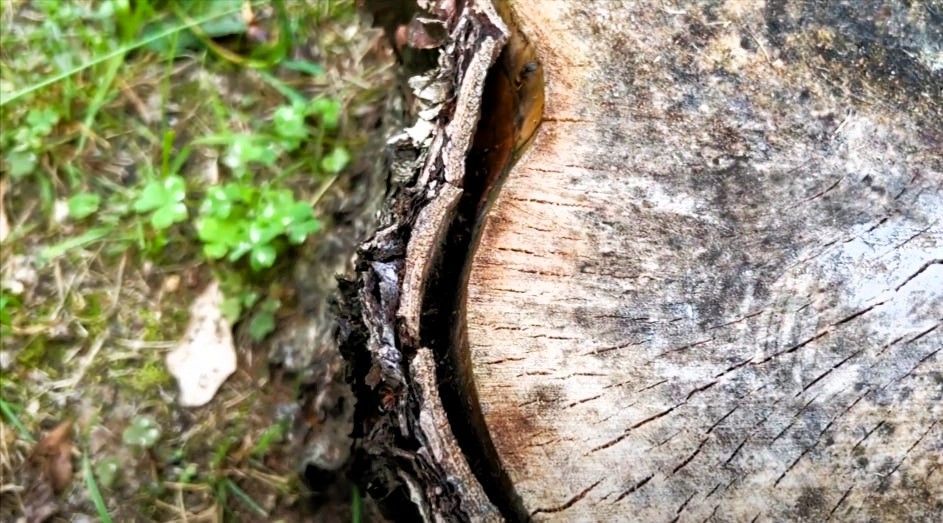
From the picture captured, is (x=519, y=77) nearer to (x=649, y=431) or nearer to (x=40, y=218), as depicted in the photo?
(x=649, y=431)

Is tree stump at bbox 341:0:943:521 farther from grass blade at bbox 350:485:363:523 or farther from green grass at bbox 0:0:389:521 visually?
green grass at bbox 0:0:389:521

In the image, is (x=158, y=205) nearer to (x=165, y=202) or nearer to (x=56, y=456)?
(x=165, y=202)

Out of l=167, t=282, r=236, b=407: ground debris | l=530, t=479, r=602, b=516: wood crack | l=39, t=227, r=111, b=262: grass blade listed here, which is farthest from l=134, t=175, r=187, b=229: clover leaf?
l=530, t=479, r=602, b=516: wood crack

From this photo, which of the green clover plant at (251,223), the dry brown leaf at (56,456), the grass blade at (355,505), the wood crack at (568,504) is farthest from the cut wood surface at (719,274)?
the dry brown leaf at (56,456)

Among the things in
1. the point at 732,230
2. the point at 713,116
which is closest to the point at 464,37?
the point at 713,116

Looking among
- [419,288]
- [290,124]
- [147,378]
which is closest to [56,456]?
[147,378]

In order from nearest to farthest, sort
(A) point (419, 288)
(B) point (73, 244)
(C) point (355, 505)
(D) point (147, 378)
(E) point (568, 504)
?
1. (E) point (568, 504)
2. (A) point (419, 288)
3. (C) point (355, 505)
4. (D) point (147, 378)
5. (B) point (73, 244)

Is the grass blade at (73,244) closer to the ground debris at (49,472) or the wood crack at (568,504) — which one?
the ground debris at (49,472)
